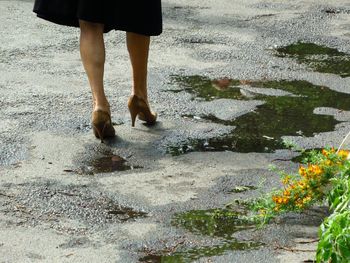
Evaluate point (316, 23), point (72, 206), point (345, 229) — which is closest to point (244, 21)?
point (316, 23)

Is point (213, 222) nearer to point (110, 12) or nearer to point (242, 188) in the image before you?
point (242, 188)

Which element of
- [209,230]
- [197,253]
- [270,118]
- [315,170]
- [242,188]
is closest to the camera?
[197,253]

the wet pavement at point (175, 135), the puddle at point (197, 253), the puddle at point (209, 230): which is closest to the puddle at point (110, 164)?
the wet pavement at point (175, 135)

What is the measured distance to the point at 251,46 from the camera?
8094mm

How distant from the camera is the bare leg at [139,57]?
5930 millimetres

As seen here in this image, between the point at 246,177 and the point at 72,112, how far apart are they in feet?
5.23

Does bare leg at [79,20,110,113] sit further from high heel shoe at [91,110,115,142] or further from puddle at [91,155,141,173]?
puddle at [91,155,141,173]

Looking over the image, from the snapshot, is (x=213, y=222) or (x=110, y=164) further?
(x=110, y=164)

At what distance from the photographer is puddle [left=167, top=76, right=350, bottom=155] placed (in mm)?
5680

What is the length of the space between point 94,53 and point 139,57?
0.34 m

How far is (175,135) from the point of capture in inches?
231

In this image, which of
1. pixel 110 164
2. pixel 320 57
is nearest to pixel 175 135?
pixel 110 164

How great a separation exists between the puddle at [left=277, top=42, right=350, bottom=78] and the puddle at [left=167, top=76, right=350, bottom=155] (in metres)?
0.44

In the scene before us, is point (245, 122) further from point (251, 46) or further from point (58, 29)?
point (58, 29)
